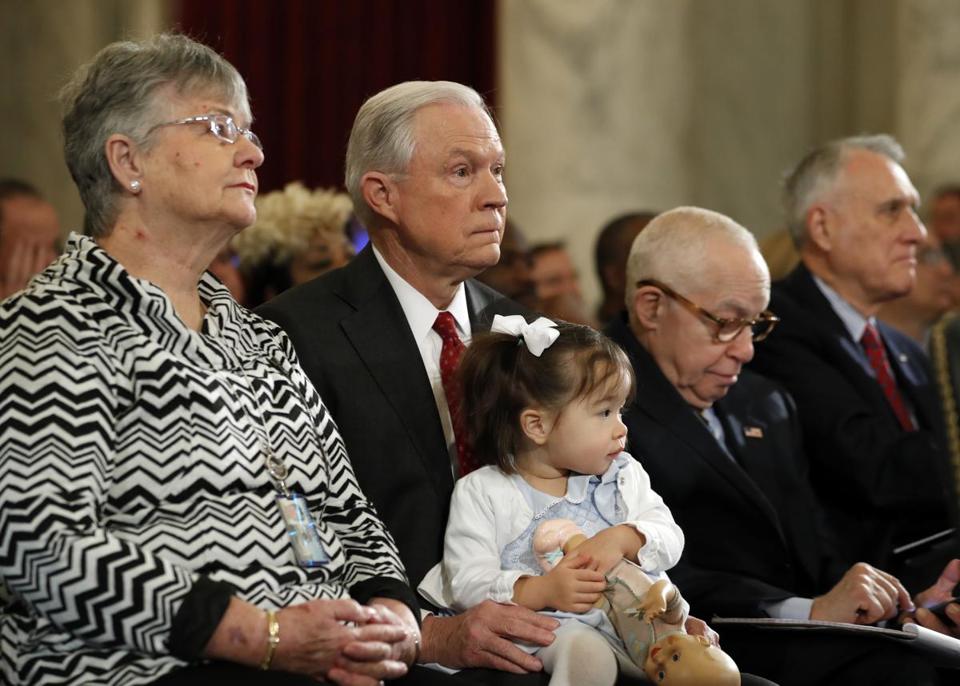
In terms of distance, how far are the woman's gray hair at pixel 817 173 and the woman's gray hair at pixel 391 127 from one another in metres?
1.57

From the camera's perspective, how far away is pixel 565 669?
2799mm

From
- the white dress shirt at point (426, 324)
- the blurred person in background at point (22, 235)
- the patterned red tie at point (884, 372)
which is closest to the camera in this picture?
the white dress shirt at point (426, 324)

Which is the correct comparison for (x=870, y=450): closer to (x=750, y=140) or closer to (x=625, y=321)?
(x=625, y=321)

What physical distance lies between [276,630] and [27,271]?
11.3 ft

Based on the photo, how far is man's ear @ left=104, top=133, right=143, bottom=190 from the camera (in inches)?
110

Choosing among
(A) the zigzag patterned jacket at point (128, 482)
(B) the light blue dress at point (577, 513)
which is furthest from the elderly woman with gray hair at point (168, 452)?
(B) the light blue dress at point (577, 513)

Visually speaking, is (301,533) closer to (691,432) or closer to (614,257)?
(691,432)

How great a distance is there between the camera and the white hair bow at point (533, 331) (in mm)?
3027

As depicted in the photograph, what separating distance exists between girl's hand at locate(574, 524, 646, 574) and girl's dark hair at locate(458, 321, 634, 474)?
260 millimetres

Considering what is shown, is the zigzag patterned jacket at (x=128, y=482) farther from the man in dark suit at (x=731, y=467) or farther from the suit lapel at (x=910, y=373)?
the suit lapel at (x=910, y=373)

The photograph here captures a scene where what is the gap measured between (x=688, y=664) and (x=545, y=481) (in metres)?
0.54

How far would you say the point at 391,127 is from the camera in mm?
3420

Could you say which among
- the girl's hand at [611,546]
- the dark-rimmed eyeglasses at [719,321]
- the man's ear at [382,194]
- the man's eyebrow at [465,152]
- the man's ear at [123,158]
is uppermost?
the man's ear at [123,158]

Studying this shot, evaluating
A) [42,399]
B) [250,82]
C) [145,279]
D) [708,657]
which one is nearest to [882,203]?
[708,657]
